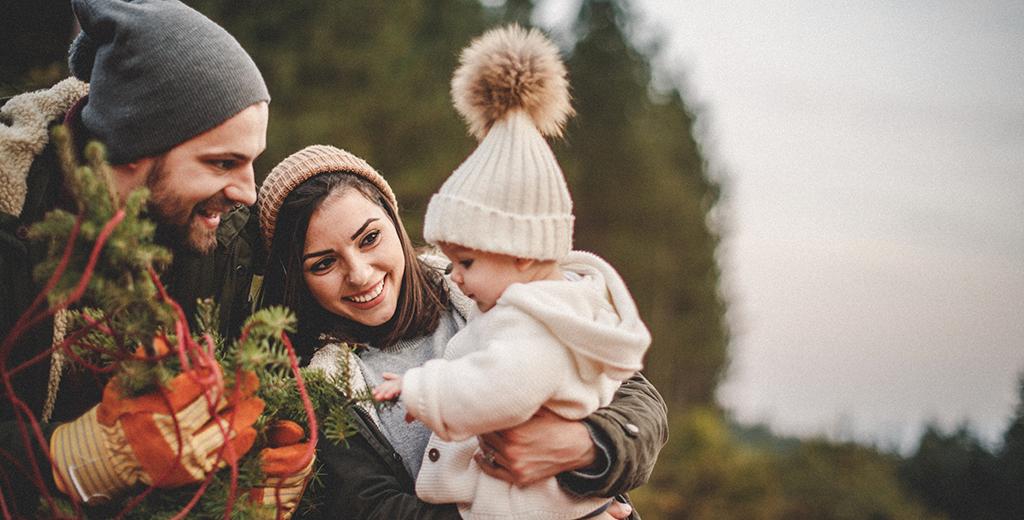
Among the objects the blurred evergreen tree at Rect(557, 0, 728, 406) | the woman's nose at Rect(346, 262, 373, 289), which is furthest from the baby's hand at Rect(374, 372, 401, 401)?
the blurred evergreen tree at Rect(557, 0, 728, 406)

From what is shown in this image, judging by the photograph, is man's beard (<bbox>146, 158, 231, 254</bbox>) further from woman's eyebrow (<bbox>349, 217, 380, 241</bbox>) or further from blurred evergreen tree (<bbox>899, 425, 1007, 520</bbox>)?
blurred evergreen tree (<bbox>899, 425, 1007, 520</bbox>)

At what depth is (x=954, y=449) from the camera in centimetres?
1213

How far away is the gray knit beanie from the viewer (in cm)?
246

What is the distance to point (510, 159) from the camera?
83.6 inches

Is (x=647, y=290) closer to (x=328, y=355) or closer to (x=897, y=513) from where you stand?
(x=897, y=513)

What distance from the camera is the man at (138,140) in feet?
7.41

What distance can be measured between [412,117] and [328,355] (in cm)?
794

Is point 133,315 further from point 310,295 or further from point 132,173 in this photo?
point 310,295

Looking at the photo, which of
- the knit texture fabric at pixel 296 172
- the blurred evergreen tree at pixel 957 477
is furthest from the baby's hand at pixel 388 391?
the blurred evergreen tree at pixel 957 477

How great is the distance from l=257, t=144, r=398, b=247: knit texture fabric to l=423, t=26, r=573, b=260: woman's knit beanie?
2.45ft

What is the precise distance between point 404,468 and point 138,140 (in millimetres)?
1371

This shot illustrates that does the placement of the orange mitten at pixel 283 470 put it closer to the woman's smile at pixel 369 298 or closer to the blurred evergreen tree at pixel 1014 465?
the woman's smile at pixel 369 298

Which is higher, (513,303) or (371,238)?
(513,303)

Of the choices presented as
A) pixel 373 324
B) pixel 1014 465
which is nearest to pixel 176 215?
pixel 373 324
